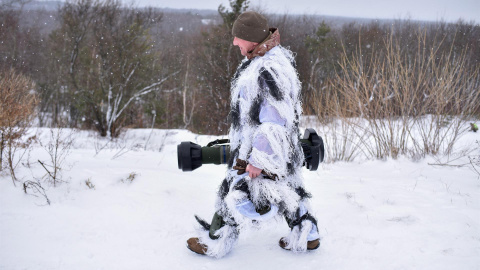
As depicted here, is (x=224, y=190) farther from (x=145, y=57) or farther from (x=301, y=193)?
(x=145, y=57)

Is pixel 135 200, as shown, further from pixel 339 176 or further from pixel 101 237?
pixel 339 176

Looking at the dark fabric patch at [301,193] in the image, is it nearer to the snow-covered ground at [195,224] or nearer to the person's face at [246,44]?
the snow-covered ground at [195,224]

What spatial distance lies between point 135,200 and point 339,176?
2387 millimetres

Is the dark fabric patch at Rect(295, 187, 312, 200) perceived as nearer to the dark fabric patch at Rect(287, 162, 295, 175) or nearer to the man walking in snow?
the man walking in snow

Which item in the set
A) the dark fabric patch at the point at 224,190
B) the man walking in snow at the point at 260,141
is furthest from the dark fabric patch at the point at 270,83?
the dark fabric patch at the point at 224,190

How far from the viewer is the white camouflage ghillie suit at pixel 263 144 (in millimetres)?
1764

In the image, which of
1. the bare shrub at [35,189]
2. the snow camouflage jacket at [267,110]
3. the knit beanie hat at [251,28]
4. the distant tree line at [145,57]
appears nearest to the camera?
the snow camouflage jacket at [267,110]

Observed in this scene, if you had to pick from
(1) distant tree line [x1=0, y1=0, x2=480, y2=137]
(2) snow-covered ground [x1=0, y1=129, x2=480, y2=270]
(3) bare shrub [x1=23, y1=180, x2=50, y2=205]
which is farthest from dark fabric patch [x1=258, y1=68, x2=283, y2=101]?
(1) distant tree line [x1=0, y1=0, x2=480, y2=137]

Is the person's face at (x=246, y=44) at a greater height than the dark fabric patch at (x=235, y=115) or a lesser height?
greater

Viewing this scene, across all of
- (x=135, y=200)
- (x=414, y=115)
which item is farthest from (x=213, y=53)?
(x=135, y=200)

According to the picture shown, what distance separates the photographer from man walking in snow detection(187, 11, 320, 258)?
1767 mm

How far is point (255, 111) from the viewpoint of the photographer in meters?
1.81

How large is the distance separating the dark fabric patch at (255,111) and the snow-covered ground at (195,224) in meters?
0.75

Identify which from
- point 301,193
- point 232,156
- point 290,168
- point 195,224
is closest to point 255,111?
point 232,156
